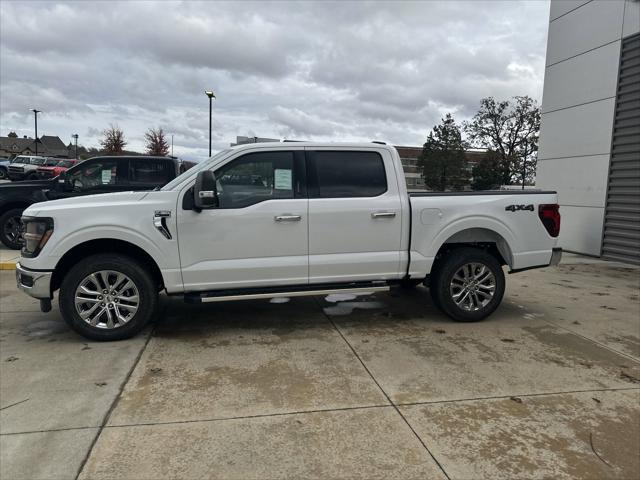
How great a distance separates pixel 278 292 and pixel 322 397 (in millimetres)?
1574

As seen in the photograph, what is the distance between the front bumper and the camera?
4.58 m

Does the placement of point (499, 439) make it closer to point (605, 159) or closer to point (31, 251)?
point (31, 251)

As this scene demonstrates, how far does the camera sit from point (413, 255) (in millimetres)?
5340

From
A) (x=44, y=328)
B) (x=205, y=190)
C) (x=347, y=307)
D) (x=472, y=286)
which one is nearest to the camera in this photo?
(x=205, y=190)

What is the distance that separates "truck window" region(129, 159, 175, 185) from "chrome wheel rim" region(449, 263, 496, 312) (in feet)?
20.7

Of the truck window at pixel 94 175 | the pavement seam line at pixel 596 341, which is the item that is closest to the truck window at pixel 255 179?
the pavement seam line at pixel 596 341

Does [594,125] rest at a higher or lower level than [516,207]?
Answer: higher

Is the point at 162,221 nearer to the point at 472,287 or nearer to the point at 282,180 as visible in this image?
the point at 282,180

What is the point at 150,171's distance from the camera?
955 cm

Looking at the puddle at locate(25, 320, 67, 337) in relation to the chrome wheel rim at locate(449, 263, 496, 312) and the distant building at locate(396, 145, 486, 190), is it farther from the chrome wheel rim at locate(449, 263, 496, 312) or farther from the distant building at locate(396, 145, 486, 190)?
the distant building at locate(396, 145, 486, 190)

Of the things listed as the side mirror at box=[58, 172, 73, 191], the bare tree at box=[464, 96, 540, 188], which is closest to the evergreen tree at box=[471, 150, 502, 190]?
the bare tree at box=[464, 96, 540, 188]

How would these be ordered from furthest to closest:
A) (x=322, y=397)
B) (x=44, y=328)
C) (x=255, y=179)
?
1. (x=44, y=328)
2. (x=255, y=179)
3. (x=322, y=397)

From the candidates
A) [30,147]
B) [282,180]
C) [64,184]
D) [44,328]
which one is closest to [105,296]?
[44,328]

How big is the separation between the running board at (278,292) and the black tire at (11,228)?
6778 mm
